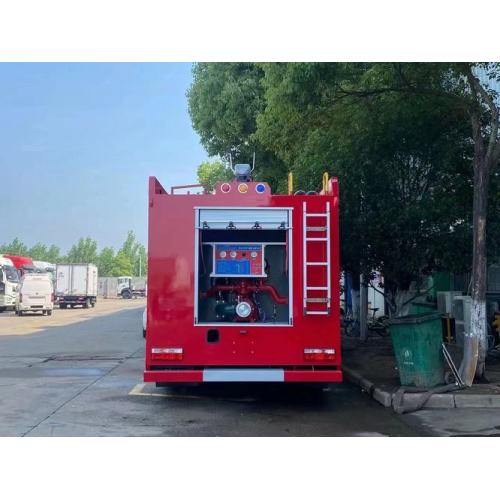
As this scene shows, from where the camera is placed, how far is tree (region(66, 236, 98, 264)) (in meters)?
103

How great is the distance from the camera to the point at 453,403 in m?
8.31

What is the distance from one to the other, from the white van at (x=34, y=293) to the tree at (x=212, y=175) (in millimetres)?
11085

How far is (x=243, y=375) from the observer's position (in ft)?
25.7

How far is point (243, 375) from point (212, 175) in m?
26.9

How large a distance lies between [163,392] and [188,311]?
7.86ft

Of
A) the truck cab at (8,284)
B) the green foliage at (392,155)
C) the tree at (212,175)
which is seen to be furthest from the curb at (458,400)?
the truck cab at (8,284)

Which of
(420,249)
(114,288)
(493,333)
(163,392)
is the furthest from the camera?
(114,288)

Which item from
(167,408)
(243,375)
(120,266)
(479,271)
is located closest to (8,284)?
(167,408)

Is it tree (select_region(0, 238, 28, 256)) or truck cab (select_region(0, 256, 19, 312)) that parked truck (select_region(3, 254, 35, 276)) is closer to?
truck cab (select_region(0, 256, 19, 312))

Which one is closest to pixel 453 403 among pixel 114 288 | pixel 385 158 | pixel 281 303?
pixel 281 303

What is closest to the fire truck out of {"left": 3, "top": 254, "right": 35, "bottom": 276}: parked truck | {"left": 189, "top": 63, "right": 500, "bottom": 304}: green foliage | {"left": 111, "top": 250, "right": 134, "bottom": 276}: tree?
{"left": 189, "top": 63, "right": 500, "bottom": 304}: green foliage

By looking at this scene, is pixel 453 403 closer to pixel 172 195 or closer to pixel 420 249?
pixel 420 249

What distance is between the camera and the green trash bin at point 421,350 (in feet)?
29.0

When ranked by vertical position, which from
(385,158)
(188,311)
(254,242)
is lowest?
(188,311)
